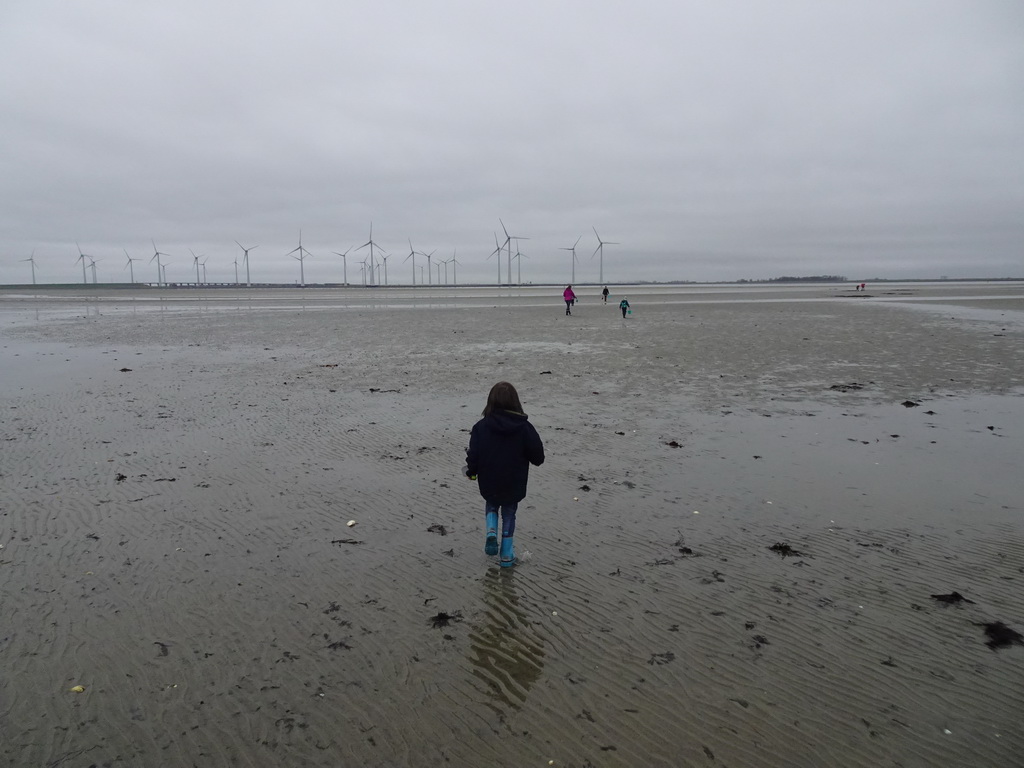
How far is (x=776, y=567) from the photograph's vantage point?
625 centimetres

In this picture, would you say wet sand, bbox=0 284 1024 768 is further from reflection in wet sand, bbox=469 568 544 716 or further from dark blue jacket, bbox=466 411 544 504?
dark blue jacket, bbox=466 411 544 504

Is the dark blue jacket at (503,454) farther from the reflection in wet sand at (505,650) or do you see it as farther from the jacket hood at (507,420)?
the reflection in wet sand at (505,650)

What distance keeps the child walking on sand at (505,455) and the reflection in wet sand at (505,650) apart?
0.64m

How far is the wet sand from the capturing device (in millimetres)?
4121

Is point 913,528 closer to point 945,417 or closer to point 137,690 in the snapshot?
point 945,417

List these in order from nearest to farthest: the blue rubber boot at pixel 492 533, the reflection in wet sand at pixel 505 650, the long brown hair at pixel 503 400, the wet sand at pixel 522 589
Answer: the wet sand at pixel 522 589 → the reflection in wet sand at pixel 505 650 → the long brown hair at pixel 503 400 → the blue rubber boot at pixel 492 533

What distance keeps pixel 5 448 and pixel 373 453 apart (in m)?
6.23

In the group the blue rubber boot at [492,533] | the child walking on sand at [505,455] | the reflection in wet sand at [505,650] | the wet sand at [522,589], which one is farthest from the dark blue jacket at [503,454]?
the reflection in wet sand at [505,650]

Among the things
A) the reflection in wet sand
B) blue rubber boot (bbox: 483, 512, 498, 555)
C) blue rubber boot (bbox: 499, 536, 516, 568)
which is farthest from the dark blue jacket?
the reflection in wet sand

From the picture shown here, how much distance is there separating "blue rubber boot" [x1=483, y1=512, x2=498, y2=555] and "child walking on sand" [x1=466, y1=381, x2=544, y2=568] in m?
0.15

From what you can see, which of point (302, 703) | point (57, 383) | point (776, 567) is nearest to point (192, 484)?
point (302, 703)

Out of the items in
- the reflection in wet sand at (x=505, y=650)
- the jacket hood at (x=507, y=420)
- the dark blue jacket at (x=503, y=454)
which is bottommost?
the reflection in wet sand at (x=505, y=650)

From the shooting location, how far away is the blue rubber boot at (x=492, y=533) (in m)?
6.54

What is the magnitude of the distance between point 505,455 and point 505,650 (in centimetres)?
197
